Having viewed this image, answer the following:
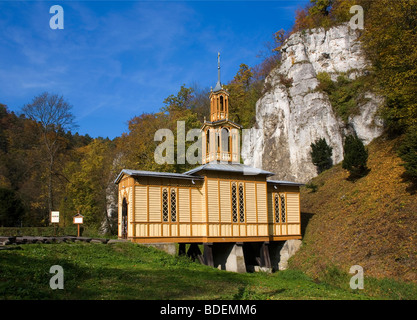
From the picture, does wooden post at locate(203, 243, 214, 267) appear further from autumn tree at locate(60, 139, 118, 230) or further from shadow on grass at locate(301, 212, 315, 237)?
autumn tree at locate(60, 139, 118, 230)

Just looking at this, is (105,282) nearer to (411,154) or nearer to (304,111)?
(411,154)

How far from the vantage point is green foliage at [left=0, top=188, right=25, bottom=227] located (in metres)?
35.3

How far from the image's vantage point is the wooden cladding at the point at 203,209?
66.3ft

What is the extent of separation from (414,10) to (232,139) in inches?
601

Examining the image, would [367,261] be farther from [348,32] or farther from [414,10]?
[348,32]

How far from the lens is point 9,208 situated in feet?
117

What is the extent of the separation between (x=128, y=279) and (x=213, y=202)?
947 centimetres

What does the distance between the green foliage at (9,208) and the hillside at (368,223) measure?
27.1 metres

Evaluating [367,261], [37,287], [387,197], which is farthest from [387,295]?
[37,287]

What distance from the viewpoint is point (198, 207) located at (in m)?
22.0

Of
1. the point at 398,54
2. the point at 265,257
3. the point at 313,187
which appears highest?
the point at 398,54

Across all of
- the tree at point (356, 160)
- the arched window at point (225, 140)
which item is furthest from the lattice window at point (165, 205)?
the tree at point (356, 160)

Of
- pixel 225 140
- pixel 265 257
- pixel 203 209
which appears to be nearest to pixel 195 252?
pixel 203 209

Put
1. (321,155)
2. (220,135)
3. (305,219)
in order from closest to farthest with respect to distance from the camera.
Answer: (220,135), (305,219), (321,155)
